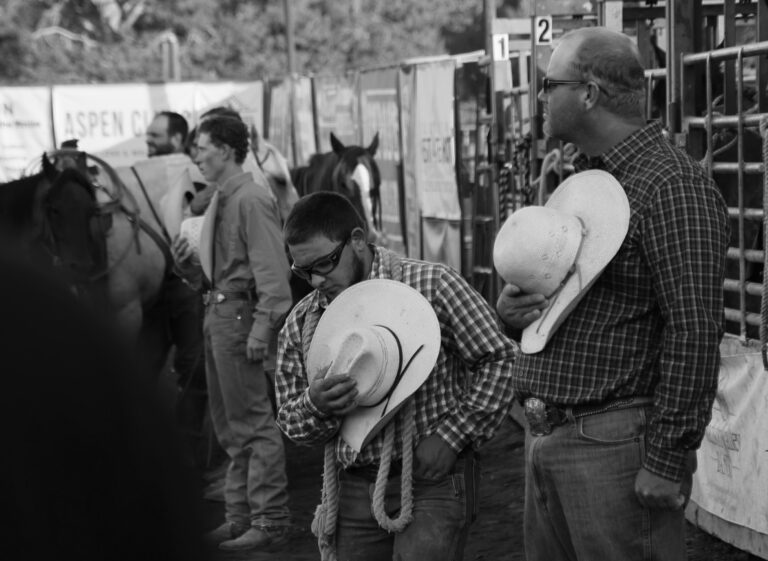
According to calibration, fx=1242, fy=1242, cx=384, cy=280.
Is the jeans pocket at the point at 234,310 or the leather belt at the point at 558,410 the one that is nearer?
the leather belt at the point at 558,410

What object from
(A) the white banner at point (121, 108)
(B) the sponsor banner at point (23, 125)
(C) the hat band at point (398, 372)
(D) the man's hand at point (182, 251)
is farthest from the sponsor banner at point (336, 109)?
(C) the hat band at point (398, 372)

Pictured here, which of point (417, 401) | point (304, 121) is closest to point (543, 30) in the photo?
point (417, 401)

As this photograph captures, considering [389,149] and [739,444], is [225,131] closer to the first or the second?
[739,444]

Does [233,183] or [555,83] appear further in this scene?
[233,183]

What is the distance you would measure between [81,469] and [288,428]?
2533 millimetres

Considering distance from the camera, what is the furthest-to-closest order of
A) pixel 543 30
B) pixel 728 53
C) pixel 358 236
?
1. pixel 543 30
2. pixel 728 53
3. pixel 358 236

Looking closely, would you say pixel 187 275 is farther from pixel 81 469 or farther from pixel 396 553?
pixel 81 469

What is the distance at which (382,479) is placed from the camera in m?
3.43

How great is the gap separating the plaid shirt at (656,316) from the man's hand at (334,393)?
461mm

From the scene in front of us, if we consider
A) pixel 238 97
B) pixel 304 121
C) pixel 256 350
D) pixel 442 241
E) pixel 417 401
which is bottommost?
pixel 256 350

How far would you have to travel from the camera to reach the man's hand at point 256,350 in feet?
20.7

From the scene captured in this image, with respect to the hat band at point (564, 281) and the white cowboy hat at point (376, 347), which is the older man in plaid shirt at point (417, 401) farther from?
the hat band at point (564, 281)

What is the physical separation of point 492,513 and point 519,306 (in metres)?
3.76

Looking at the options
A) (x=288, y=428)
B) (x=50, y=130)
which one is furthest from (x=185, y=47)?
(x=288, y=428)
